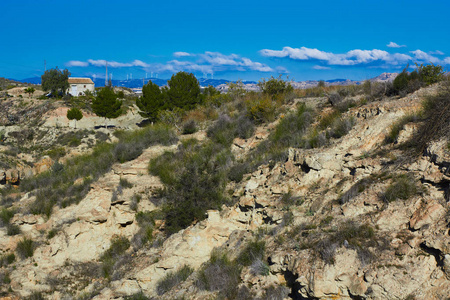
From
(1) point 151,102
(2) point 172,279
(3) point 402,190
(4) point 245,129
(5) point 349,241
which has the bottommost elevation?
(2) point 172,279

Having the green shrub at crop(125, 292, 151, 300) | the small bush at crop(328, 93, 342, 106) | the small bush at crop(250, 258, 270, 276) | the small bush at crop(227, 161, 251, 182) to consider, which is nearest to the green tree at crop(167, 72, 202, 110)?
the small bush at crop(328, 93, 342, 106)

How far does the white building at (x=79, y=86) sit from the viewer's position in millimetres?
56188

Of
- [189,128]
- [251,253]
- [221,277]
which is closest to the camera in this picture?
[221,277]

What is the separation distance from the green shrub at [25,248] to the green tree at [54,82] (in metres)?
48.2

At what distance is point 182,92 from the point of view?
99.7 ft

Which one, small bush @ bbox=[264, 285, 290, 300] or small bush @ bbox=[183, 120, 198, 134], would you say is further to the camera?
small bush @ bbox=[183, 120, 198, 134]

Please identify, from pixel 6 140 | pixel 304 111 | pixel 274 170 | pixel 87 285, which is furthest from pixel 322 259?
pixel 6 140

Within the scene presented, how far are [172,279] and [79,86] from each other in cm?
5802

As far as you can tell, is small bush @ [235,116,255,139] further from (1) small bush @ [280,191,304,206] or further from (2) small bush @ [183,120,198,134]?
(1) small bush @ [280,191,304,206]

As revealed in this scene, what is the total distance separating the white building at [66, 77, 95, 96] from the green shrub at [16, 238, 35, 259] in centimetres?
5084

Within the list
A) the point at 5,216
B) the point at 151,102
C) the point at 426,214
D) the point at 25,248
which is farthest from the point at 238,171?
the point at 151,102

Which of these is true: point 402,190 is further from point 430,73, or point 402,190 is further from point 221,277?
point 430,73

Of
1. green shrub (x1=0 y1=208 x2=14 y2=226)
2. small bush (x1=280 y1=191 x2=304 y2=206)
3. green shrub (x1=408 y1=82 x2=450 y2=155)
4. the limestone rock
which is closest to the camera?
the limestone rock

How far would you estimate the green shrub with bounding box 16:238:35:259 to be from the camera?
9.98m
